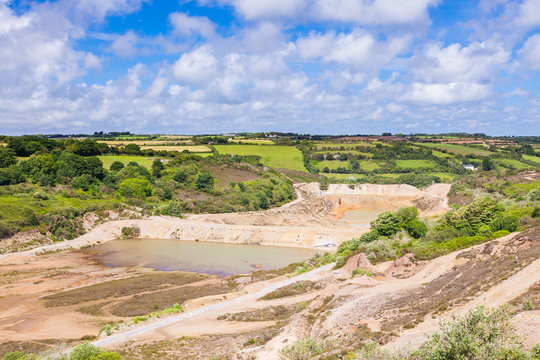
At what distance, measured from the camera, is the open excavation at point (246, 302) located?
762 inches

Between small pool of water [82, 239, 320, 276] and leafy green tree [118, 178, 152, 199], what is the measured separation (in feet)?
54.0

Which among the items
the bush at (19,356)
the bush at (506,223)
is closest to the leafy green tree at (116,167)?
the bush at (19,356)

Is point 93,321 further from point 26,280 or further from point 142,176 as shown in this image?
point 142,176

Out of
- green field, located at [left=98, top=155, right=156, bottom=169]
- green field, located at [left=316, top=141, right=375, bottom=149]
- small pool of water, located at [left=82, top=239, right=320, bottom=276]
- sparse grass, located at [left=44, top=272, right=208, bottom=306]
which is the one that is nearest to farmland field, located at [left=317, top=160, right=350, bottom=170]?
green field, located at [left=316, top=141, right=375, bottom=149]

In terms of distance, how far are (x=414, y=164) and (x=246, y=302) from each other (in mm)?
125297

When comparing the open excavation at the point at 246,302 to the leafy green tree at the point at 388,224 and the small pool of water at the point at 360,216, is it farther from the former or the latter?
the small pool of water at the point at 360,216

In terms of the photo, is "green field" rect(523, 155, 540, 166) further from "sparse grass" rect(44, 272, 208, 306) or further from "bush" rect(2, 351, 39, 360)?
"bush" rect(2, 351, 39, 360)

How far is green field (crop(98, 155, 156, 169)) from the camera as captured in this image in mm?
96188

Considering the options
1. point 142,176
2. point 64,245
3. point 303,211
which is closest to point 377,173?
point 303,211

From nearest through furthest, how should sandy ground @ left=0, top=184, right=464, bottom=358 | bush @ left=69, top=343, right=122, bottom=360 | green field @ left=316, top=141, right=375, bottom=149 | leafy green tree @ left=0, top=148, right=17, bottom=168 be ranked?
bush @ left=69, top=343, right=122, bottom=360
sandy ground @ left=0, top=184, right=464, bottom=358
leafy green tree @ left=0, top=148, right=17, bottom=168
green field @ left=316, top=141, right=375, bottom=149

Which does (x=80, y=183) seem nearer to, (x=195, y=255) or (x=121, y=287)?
(x=195, y=255)

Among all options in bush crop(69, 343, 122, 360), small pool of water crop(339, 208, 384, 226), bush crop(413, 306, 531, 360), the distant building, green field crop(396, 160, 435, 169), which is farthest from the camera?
green field crop(396, 160, 435, 169)

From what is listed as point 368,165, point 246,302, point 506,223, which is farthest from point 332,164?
point 246,302

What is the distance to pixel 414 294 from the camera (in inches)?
907
